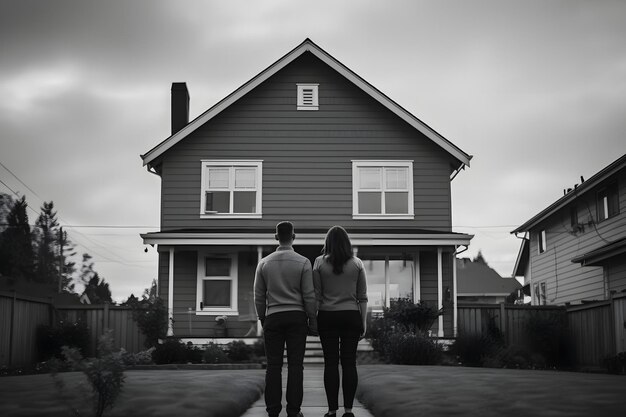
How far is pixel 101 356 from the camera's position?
292 inches

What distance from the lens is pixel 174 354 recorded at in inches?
740

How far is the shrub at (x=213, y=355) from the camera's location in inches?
725

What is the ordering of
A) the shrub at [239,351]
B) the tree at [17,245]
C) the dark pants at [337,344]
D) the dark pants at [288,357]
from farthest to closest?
1. the tree at [17,245]
2. the shrub at [239,351]
3. the dark pants at [337,344]
4. the dark pants at [288,357]

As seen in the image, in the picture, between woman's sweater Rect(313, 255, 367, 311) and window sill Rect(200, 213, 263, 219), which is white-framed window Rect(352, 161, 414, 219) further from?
woman's sweater Rect(313, 255, 367, 311)

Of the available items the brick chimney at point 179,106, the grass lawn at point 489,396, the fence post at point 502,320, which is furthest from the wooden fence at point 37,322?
the fence post at point 502,320

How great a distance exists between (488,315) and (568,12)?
26.7ft

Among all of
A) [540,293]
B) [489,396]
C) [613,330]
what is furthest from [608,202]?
[489,396]

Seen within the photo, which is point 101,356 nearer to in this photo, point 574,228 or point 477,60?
point 477,60

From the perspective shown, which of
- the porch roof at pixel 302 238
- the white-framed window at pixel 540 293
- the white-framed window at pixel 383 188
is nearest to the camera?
the porch roof at pixel 302 238

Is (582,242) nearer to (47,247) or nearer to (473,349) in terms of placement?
(473,349)

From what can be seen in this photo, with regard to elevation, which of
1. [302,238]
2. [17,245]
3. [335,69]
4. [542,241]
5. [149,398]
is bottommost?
[149,398]

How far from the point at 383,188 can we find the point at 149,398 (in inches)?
587

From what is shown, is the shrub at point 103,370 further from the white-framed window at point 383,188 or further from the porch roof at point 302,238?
the white-framed window at point 383,188

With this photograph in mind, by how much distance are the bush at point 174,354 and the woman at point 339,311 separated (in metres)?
11.1
